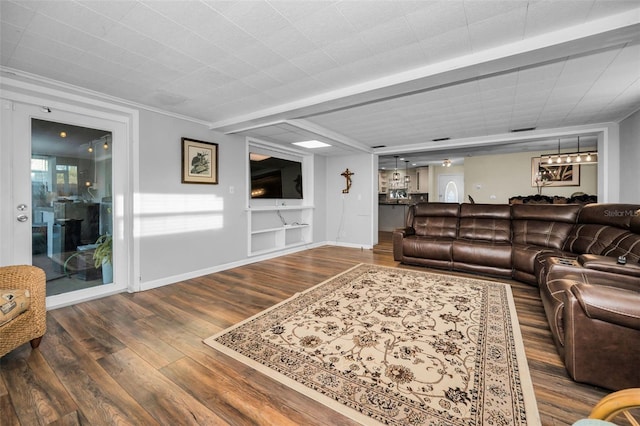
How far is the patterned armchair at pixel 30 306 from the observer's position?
192 centimetres

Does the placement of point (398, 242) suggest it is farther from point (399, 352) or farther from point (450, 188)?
point (450, 188)

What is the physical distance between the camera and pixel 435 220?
4973 millimetres

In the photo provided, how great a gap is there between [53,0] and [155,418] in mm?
2545

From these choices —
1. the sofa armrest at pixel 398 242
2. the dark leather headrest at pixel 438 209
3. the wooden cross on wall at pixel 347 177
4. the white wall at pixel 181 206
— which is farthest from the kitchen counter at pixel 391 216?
the white wall at pixel 181 206

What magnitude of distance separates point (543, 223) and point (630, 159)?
4.58ft

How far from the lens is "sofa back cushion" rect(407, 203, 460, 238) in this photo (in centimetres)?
480

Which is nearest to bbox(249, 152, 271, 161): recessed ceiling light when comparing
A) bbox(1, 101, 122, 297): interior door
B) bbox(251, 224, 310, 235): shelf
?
bbox(251, 224, 310, 235): shelf

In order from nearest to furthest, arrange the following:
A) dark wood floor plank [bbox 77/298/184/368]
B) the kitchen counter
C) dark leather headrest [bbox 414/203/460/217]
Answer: dark wood floor plank [bbox 77/298/184/368] < dark leather headrest [bbox 414/203/460/217] < the kitchen counter

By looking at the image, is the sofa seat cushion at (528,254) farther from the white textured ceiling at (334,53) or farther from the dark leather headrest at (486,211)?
the white textured ceiling at (334,53)

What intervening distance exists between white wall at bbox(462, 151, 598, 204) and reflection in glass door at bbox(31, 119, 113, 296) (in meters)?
8.74

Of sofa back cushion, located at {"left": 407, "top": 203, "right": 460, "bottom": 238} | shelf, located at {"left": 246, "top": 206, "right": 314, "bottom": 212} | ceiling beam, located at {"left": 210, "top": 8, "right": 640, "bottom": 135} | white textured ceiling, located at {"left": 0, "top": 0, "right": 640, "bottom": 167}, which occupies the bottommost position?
sofa back cushion, located at {"left": 407, "top": 203, "right": 460, "bottom": 238}

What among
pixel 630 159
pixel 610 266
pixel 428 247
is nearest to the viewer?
pixel 610 266

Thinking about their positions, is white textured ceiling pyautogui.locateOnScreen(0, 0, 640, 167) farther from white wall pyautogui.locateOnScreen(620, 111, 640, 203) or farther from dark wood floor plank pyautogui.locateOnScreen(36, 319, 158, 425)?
dark wood floor plank pyautogui.locateOnScreen(36, 319, 158, 425)

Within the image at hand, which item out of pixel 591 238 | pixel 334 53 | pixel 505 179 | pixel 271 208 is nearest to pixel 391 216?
pixel 505 179
